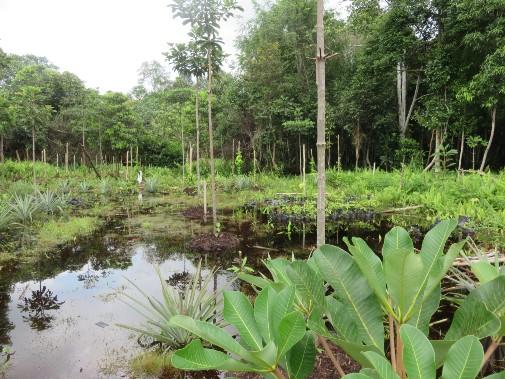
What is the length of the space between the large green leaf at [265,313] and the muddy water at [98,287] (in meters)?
2.32

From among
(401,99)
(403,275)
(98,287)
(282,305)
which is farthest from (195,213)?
(401,99)

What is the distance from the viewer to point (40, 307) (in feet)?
12.8

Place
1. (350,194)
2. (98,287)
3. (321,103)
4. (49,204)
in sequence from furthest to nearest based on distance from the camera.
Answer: (350,194), (49,204), (98,287), (321,103)

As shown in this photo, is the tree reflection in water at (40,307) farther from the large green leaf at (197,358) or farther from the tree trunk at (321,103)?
the large green leaf at (197,358)

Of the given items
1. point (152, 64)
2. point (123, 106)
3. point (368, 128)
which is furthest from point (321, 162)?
point (152, 64)

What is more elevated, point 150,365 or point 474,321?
point 474,321

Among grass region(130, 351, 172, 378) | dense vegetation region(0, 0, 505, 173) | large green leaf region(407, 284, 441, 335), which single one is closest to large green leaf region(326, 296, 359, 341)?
large green leaf region(407, 284, 441, 335)

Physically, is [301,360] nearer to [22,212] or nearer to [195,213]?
[22,212]

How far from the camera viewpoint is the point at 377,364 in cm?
69

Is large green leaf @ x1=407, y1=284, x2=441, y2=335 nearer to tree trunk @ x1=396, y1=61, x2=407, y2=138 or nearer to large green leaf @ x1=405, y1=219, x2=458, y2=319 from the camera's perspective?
large green leaf @ x1=405, y1=219, x2=458, y2=319

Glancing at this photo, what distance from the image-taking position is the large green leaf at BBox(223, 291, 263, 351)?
2.81 feet

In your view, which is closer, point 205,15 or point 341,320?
point 341,320

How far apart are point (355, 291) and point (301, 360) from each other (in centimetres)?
21

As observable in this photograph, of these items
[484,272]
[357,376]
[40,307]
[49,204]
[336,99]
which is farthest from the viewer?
[336,99]
